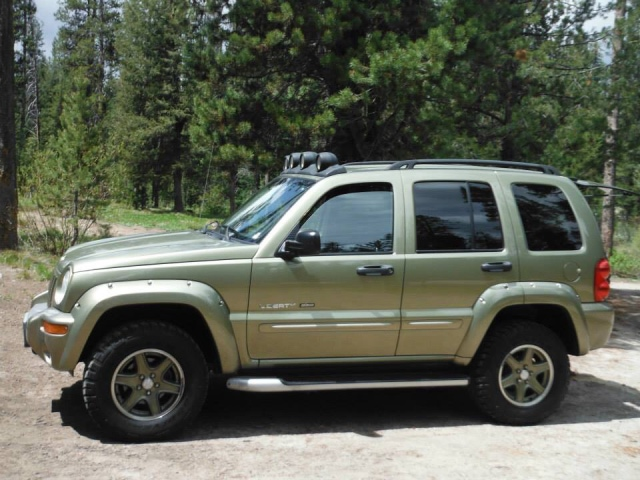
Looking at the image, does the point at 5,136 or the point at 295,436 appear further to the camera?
the point at 5,136

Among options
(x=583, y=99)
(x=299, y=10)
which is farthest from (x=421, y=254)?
(x=583, y=99)

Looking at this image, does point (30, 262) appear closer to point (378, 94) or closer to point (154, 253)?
point (378, 94)

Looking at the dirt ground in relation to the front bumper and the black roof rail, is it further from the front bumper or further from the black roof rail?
the black roof rail

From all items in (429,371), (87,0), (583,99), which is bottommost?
(429,371)

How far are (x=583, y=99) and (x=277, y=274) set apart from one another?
362 inches

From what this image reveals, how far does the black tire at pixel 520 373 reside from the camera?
5758 millimetres

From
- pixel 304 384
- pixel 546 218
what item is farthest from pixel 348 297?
pixel 546 218

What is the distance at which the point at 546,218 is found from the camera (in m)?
6.01

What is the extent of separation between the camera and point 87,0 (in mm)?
55625

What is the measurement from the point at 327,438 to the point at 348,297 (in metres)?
1.07

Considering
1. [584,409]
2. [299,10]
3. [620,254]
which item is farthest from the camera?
[620,254]

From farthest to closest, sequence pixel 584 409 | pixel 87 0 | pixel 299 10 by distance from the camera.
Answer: pixel 87 0, pixel 299 10, pixel 584 409

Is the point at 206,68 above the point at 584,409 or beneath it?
above

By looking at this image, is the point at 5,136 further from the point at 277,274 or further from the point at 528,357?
the point at 528,357
